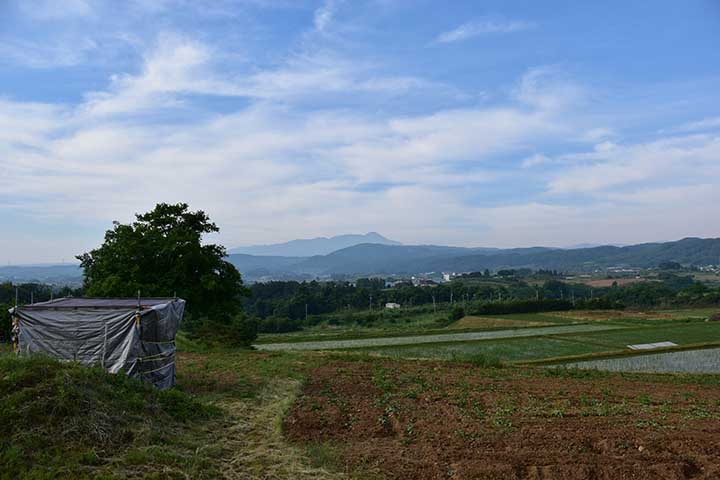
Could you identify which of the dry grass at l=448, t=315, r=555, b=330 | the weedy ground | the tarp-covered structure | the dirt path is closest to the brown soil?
the weedy ground

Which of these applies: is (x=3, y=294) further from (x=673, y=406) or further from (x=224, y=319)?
(x=673, y=406)

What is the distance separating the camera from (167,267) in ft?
77.0

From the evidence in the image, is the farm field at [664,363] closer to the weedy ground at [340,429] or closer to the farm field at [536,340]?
the farm field at [536,340]

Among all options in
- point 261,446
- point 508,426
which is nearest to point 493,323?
point 508,426

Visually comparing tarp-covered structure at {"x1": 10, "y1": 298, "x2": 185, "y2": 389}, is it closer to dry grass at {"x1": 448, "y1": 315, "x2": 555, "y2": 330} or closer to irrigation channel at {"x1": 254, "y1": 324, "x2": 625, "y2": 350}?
irrigation channel at {"x1": 254, "y1": 324, "x2": 625, "y2": 350}

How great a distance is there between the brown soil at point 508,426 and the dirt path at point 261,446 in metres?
0.37

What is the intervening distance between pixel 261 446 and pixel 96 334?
5.45 meters

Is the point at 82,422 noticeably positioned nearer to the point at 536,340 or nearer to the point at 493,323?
the point at 536,340

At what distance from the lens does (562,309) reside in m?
53.6

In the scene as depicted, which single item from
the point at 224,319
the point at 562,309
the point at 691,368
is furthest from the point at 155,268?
the point at 562,309

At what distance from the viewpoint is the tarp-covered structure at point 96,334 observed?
35.2 feet

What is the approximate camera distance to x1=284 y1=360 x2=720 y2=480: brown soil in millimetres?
6410

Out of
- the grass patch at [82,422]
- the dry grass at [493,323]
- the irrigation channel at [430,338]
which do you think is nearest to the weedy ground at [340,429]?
the grass patch at [82,422]

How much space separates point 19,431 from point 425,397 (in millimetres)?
7324
